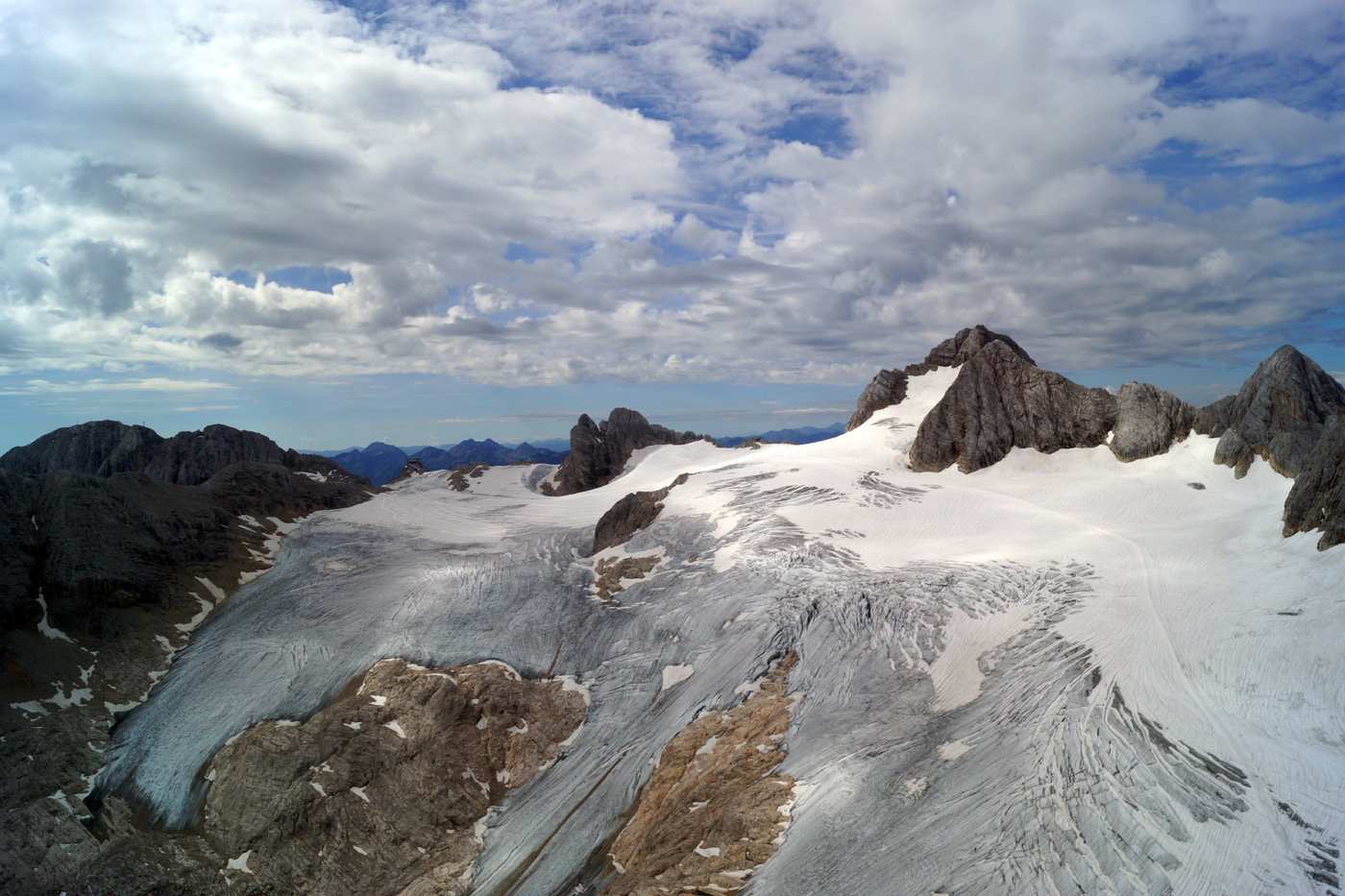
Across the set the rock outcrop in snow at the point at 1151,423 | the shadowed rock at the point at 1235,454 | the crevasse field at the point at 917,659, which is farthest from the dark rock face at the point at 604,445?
the shadowed rock at the point at 1235,454

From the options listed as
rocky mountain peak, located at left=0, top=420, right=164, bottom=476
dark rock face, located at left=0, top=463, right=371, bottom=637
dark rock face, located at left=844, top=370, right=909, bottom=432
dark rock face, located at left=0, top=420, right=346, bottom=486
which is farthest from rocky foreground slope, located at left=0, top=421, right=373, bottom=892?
dark rock face, located at left=844, top=370, right=909, bottom=432

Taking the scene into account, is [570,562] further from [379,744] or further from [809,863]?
[809,863]

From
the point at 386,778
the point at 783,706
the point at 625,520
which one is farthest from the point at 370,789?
the point at 625,520

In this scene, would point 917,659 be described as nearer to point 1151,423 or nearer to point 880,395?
point 1151,423

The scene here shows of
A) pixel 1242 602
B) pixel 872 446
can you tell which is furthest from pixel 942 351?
pixel 1242 602

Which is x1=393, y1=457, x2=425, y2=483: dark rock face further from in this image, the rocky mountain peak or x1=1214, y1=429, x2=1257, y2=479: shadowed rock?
x1=1214, y1=429, x2=1257, y2=479: shadowed rock
